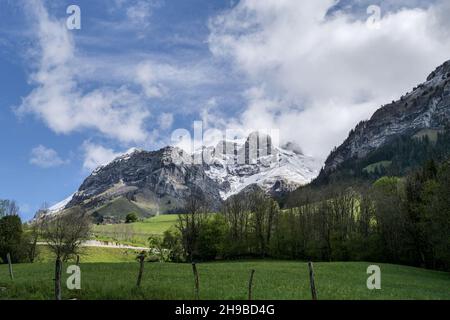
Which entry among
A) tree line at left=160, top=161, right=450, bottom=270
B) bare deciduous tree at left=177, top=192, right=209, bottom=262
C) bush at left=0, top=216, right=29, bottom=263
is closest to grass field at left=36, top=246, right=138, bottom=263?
bush at left=0, top=216, right=29, bottom=263

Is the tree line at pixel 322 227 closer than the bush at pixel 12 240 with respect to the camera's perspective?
Yes

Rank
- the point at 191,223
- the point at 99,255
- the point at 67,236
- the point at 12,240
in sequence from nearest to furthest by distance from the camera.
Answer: the point at 12,240 → the point at 67,236 → the point at 191,223 → the point at 99,255

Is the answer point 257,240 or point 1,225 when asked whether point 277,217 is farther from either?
point 1,225

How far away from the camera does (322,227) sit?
107562mm

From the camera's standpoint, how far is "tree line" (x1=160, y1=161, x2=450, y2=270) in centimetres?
8299

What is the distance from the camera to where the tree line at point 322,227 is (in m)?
83.0

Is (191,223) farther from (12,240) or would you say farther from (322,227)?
(12,240)

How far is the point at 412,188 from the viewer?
8344 cm

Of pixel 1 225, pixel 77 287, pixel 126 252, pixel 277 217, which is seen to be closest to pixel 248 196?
pixel 277 217

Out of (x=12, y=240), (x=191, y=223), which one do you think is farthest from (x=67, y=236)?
(x=191, y=223)

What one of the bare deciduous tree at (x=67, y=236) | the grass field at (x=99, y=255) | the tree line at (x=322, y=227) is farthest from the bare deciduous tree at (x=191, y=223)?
the bare deciduous tree at (x=67, y=236)

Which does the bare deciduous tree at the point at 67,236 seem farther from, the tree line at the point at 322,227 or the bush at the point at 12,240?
the tree line at the point at 322,227

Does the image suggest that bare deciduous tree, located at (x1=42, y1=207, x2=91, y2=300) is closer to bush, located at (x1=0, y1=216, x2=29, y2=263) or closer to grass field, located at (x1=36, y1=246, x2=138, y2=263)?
bush, located at (x1=0, y1=216, x2=29, y2=263)
